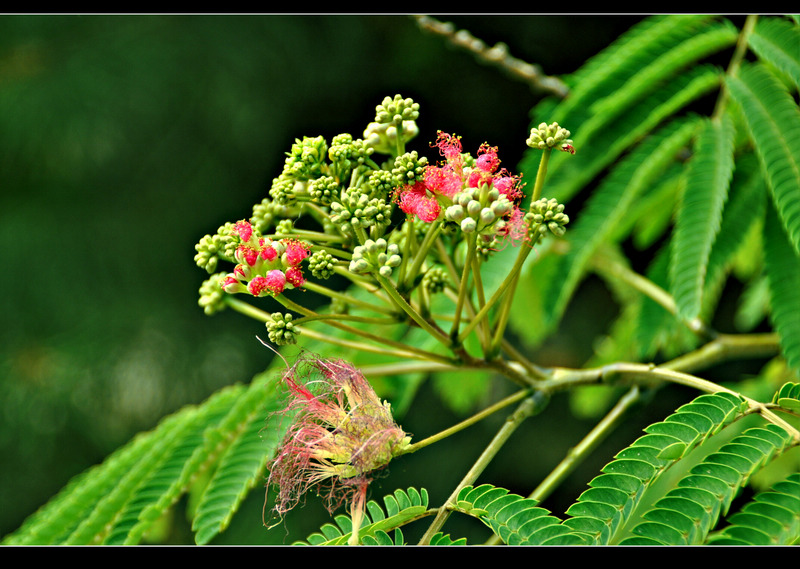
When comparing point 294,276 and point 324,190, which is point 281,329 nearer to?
point 294,276

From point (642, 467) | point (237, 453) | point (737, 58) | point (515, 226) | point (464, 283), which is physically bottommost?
point (237, 453)

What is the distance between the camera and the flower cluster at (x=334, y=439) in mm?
1076

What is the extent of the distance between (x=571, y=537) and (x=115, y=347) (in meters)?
3.78

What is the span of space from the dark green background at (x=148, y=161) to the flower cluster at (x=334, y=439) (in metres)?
3.05

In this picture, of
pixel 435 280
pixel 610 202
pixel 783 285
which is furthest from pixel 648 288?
pixel 435 280

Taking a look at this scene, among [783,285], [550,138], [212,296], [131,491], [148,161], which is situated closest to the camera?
[550,138]

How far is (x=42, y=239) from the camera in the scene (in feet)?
14.0

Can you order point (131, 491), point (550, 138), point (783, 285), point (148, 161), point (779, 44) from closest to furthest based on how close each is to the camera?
point (550, 138) → point (131, 491) → point (783, 285) → point (779, 44) → point (148, 161)

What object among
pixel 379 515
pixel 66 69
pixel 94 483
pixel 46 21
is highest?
pixel 46 21

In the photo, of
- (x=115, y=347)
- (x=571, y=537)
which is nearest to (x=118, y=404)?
(x=115, y=347)

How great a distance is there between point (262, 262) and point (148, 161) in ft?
11.7

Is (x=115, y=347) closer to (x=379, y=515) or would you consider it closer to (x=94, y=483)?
(x=94, y=483)

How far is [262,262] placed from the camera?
107 centimetres

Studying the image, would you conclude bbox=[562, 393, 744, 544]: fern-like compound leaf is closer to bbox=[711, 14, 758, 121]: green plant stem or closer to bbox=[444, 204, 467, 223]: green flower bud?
bbox=[444, 204, 467, 223]: green flower bud
